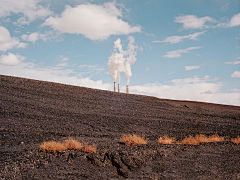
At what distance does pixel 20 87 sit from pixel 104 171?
15018mm

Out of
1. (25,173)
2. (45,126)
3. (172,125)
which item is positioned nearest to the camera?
(25,173)

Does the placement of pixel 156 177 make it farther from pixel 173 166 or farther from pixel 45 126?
pixel 45 126

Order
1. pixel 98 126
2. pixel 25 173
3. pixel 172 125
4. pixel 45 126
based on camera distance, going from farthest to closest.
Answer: pixel 172 125, pixel 98 126, pixel 45 126, pixel 25 173

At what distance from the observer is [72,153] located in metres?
6.31

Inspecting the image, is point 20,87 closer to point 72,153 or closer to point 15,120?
point 15,120

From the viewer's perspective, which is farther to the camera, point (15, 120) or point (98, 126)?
point (98, 126)

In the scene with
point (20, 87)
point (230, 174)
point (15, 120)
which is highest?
point (20, 87)

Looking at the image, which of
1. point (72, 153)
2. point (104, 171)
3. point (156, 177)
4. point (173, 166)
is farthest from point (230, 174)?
point (72, 153)

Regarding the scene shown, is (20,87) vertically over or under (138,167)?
over

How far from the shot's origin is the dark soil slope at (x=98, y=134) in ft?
18.5

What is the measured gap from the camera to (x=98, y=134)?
10727 millimetres

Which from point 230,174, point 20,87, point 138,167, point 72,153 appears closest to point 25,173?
point 72,153

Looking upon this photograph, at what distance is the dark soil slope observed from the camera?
563 cm

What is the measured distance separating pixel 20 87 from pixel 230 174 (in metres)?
17.3
